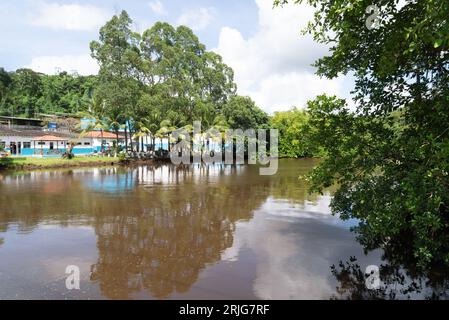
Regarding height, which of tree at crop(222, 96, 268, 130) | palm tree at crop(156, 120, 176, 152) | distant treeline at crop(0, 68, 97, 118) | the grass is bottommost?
the grass

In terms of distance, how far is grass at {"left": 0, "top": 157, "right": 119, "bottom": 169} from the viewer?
28.3m

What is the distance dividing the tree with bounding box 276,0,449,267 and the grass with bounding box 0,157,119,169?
27.7 metres

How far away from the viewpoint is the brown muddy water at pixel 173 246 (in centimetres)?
636

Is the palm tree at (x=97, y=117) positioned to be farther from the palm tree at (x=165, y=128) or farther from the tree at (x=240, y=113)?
the tree at (x=240, y=113)

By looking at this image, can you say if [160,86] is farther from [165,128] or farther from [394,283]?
[394,283]

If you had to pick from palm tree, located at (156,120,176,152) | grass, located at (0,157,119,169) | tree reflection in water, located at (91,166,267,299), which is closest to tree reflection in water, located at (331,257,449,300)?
tree reflection in water, located at (91,166,267,299)

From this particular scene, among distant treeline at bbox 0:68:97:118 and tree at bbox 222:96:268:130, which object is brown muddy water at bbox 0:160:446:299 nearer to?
tree at bbox 222:96:268:130

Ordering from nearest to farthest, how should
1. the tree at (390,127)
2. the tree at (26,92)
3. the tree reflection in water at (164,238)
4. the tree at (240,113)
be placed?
the tree at (390,127) → the tree reflection in water at (164,238) → the tree at (240,113) → the tree at (26,92)

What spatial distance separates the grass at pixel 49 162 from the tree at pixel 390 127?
2766cm

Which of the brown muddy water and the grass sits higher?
the grass

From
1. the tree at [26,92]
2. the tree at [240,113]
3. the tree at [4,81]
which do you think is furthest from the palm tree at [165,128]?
the tree at [26,92]

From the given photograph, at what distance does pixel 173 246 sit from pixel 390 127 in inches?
231

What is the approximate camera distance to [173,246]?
883cm

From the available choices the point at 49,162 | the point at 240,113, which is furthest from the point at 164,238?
the point at 240,113
